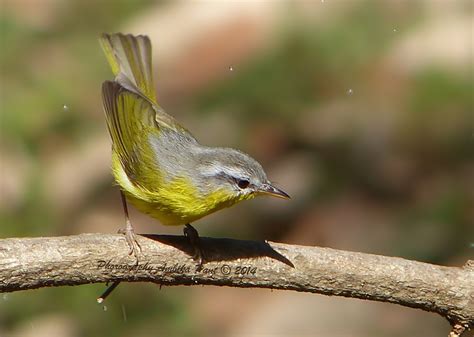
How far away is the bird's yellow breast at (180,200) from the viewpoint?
5066 millimetres

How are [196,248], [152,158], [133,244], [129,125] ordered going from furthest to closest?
[129,125]
[152,158]
[196,248]
[133,244]

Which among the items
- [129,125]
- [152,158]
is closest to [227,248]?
[152,158]

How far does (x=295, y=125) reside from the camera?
381 inches

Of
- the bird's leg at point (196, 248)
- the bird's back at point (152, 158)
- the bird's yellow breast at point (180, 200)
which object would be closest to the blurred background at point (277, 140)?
the bird's back at point (152, 158)

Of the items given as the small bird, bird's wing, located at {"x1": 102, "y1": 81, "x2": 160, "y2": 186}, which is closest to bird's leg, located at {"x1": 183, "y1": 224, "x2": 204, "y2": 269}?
the small bird

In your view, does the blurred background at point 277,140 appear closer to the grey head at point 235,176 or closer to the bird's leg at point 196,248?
the grey head at point 235,176

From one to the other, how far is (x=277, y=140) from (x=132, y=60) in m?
3.44

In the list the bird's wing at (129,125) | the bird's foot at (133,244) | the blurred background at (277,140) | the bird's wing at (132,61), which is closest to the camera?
the bird's foot at (133,244)

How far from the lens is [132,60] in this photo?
20.4 ft

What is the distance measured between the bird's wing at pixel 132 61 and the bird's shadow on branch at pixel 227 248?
150 centimetres

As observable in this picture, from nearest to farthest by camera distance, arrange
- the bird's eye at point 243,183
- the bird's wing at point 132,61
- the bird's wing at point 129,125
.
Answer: the bird's eye at point 243,183, the bird's wing at point 129,125, the bird's wing at point 132,61

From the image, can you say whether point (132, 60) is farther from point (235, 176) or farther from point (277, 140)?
point (277, 140)

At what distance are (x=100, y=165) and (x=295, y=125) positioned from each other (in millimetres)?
2088

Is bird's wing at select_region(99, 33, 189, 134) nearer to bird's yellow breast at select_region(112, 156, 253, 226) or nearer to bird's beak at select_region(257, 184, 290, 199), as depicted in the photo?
bird's yellow breast at select_region(112, 156, 253, 226)
